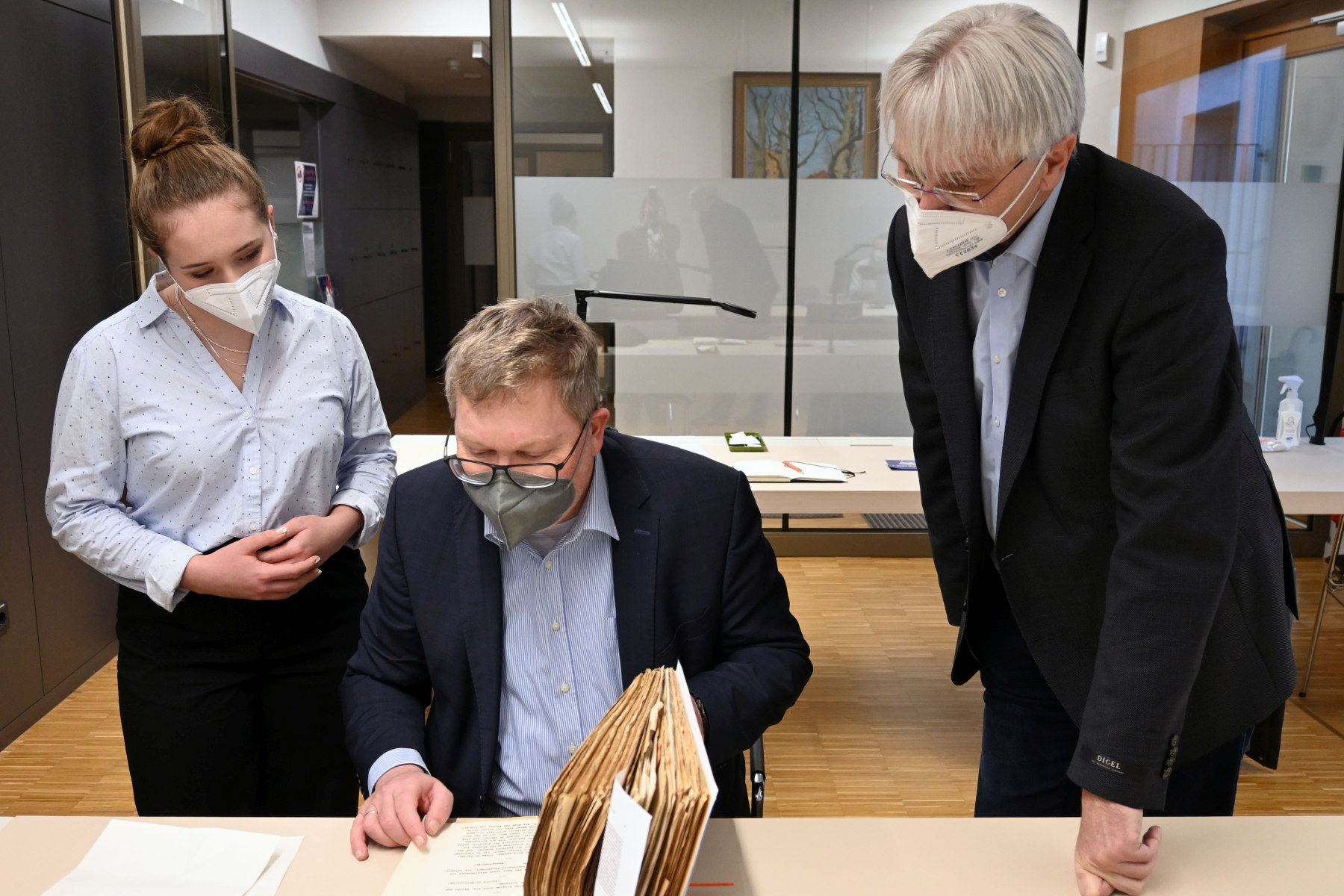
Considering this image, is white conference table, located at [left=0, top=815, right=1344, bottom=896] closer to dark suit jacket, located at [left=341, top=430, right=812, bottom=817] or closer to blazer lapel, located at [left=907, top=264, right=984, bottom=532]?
dark suit jacket, located at [left=341, top=430, right=812, bottom=817]

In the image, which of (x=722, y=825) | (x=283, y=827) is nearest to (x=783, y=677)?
(x=722, y=825)

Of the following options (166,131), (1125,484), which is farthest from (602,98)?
(1125,484)

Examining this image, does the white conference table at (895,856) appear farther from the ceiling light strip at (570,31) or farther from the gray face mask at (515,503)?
the ceiling light strip at (570,31)

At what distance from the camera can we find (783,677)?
4.66ft

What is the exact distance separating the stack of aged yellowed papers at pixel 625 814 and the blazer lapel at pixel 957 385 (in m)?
0.52

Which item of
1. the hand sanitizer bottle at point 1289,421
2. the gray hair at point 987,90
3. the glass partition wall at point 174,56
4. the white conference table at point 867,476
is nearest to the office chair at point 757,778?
the gray hair at point 987,90

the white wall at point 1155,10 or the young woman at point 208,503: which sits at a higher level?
the white wall at point 1155,10

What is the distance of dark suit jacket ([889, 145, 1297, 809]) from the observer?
110cm

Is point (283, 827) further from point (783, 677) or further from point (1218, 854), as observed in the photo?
point (1218, 854)

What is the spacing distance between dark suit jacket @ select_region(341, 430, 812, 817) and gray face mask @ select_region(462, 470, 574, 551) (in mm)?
98

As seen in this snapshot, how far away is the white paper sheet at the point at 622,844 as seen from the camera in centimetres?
85

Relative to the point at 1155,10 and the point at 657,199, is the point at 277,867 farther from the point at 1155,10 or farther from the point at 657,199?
the point at 1155,10

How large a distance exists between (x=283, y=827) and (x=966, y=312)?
42.1 inches

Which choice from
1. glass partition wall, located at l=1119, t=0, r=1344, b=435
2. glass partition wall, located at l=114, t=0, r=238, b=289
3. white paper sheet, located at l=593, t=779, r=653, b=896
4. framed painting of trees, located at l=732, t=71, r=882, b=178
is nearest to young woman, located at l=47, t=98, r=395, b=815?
white paper sheet, located at l=593, t=779, r=653, b=896
